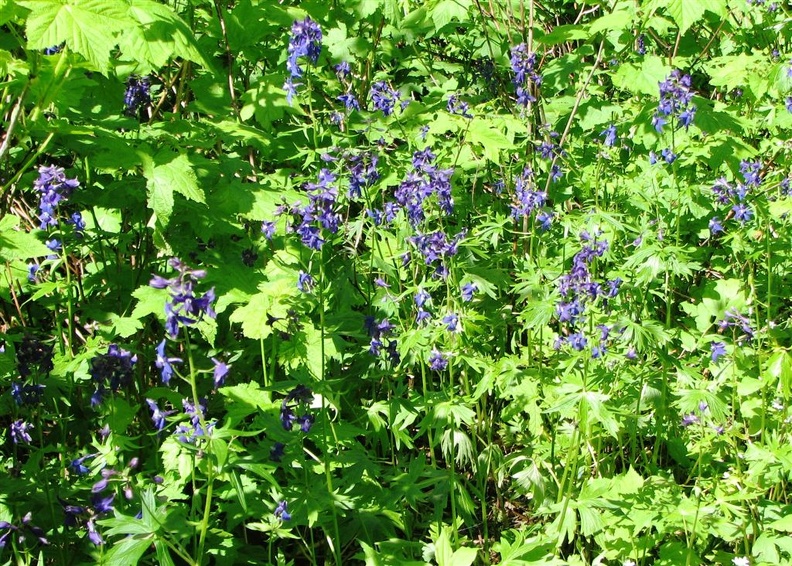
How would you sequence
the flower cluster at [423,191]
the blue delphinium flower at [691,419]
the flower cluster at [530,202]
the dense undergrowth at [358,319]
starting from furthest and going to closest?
the flower cluster at [530,202] < the blue delphinium flower at [691,419] < the flower cluster at [423,191] < the dense undergrowth at [358,319]

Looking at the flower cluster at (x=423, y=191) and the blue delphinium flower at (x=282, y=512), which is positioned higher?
the flower cluster at (x=423, y=191)

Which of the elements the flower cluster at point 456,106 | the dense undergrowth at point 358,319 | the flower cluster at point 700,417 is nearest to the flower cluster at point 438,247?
the dense undergrowth at point 358,319

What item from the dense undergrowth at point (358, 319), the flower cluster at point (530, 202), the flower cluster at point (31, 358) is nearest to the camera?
the dense undergrowth at point (358, 319)

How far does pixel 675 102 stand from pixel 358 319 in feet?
6.03

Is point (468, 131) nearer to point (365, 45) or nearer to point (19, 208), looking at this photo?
point (365, 45)

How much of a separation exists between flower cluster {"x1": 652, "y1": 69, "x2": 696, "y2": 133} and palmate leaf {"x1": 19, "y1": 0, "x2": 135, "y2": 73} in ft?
8.30

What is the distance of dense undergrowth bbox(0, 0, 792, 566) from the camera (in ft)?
8.68

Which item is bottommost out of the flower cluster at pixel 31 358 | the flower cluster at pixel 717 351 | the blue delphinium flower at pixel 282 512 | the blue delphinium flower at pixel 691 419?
the blue delphinium flower at pixel 282 512

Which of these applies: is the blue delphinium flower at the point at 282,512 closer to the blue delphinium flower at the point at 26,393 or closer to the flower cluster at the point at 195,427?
the flower cluster at the point at 195,427

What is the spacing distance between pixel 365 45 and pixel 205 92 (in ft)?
3.51

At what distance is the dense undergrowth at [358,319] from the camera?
2646 millimetres

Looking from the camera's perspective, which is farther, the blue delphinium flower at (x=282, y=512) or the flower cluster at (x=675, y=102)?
the flower cluster at (x=675, y=102)

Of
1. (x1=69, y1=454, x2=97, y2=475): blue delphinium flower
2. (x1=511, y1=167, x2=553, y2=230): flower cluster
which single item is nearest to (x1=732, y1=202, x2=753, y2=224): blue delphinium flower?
(x1=511, y1=167, x2=553, y2=230): flower cluster

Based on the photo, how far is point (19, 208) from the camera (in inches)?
175
